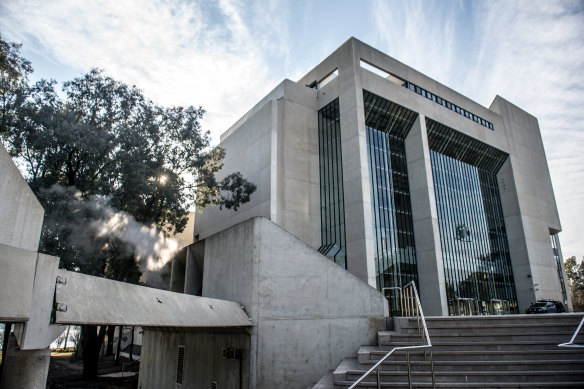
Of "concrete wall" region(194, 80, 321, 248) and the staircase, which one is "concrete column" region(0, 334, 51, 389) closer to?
the staircase

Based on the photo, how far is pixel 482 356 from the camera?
6.91m

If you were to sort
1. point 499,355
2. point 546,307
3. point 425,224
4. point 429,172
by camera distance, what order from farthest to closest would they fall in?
point 429,172 < point 425,224 < point 546,307 < point 499,355

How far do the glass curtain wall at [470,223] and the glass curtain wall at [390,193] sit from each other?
3056 millimetres

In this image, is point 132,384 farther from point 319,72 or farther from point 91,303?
point 319,72

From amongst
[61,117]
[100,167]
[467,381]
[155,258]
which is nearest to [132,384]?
[155,258]

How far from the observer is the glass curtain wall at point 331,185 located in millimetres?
22797

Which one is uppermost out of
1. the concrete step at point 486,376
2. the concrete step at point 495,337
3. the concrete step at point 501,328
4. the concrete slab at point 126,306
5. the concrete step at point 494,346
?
the concrete slab at point 126,306

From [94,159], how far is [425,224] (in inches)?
793

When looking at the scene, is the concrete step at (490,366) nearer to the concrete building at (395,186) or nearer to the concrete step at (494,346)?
the concrete step at (494,346)

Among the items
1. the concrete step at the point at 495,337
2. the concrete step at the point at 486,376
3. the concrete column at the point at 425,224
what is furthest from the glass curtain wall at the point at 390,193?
the concrete step at the point at 486,376

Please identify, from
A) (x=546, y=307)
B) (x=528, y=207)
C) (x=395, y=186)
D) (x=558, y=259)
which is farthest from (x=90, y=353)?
(x=558, y=259)

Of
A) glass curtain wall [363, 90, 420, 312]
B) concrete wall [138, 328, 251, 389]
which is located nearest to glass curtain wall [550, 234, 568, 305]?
glass curtain wall [363, 90, 420, 312]

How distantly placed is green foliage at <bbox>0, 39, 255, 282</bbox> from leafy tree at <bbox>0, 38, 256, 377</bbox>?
1.6 inches

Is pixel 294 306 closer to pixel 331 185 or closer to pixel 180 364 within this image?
pixel 180 364
